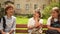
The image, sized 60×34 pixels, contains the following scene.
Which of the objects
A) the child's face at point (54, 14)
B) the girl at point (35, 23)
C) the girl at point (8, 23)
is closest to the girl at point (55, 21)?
the child's face at point (54, 14)

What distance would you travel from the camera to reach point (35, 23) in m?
3.69

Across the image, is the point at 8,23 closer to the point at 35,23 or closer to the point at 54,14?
the point at 35,23

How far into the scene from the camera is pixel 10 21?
3.73 m

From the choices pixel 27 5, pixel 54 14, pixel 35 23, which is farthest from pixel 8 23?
pixel 27 5

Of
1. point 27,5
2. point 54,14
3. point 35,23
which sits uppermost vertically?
point 54,14

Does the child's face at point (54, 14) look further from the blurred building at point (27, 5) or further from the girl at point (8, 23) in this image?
the blurred building at point (27, 5)

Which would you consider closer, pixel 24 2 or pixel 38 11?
pixel 38 11

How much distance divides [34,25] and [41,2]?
51.3ft

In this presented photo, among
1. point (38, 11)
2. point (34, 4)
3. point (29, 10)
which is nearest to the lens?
point (38, 11)

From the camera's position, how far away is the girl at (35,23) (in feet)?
12.0

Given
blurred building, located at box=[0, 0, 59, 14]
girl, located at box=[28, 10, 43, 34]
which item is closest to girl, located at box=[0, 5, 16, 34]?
girl, located at box=[28, 10, 43, 34]

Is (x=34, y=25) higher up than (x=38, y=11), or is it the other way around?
(x=38, y=11)

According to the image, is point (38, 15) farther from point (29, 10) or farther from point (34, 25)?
point (29, 10)

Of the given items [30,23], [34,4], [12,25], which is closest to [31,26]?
[30,23]
